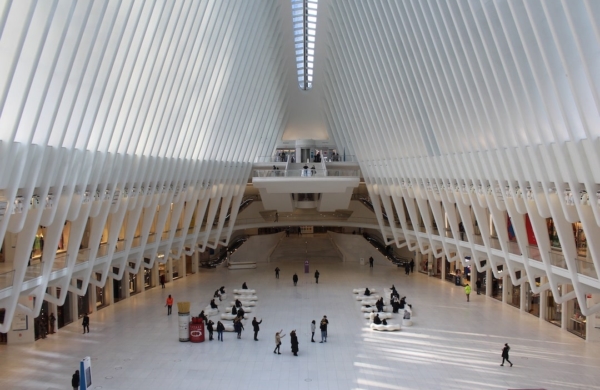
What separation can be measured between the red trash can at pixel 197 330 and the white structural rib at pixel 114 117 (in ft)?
13.1

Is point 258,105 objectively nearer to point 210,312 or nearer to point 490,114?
point 210,312

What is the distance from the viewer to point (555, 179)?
15.6 m

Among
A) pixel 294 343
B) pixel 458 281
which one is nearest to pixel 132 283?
pixel 294 343

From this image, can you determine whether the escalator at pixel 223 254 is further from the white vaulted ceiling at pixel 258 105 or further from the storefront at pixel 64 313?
the storefront at pixel 64 313

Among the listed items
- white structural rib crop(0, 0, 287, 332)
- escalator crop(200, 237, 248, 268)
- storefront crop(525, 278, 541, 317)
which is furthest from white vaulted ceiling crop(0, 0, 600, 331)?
escalator crop(200, 237, 248, 268)

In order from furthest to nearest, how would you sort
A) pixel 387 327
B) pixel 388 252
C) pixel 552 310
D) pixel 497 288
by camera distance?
1. pixel 388 252
2. pixel 497 288
3. pixel 552 310
4. pixel 387 327

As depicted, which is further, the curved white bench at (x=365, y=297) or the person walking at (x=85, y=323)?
the curved white bench at (x=365, y=297)

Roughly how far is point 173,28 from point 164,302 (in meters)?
14.6

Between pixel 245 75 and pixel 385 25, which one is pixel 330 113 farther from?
pixel 385 25

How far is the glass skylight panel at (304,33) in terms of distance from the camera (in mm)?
33844

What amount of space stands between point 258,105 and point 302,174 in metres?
4.90

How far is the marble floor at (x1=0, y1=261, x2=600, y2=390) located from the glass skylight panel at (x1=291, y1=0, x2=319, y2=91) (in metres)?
16.5

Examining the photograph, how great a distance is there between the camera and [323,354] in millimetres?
19844

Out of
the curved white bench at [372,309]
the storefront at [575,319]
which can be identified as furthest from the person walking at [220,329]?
the storefront at [575,319]
